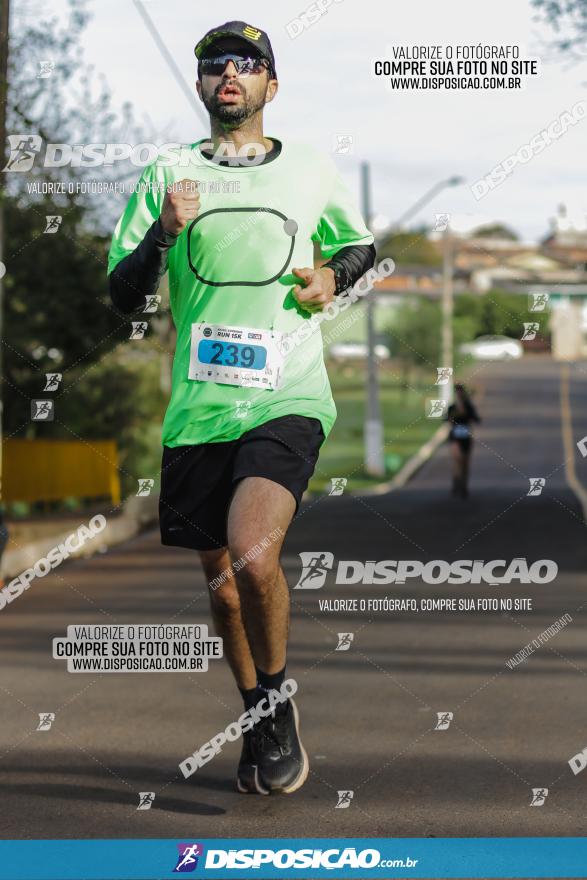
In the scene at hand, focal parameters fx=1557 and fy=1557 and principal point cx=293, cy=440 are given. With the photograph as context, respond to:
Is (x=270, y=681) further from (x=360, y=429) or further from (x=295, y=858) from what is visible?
(x=360, y=429)

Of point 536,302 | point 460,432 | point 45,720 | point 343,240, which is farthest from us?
point 460,432

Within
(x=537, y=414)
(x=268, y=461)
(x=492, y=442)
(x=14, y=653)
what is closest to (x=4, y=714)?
(x=14, y=653)

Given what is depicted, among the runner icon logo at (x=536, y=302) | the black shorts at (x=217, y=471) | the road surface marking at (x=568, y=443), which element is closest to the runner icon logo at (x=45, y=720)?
the black shorts at (x=217, y=471)

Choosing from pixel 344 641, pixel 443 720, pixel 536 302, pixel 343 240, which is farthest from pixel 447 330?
pixel 343 240

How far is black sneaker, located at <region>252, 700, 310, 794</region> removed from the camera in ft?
15.6

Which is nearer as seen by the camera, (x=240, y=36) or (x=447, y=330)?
(x=240, y=36)

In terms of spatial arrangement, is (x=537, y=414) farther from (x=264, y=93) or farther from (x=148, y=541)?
(x=264, y=93)

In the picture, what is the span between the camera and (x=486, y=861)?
4102 mm

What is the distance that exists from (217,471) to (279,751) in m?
0.88

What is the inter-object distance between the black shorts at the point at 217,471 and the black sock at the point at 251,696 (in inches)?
18.6

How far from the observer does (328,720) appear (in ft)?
20.8

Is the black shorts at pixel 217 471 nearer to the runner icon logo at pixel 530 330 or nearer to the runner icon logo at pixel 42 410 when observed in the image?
the runner icon logo at pixel 42 410

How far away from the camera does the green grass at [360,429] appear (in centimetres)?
3438

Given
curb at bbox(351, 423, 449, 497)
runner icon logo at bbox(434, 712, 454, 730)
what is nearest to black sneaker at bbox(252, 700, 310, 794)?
runner icon logo at bbox(434, 712, 454, 730)
